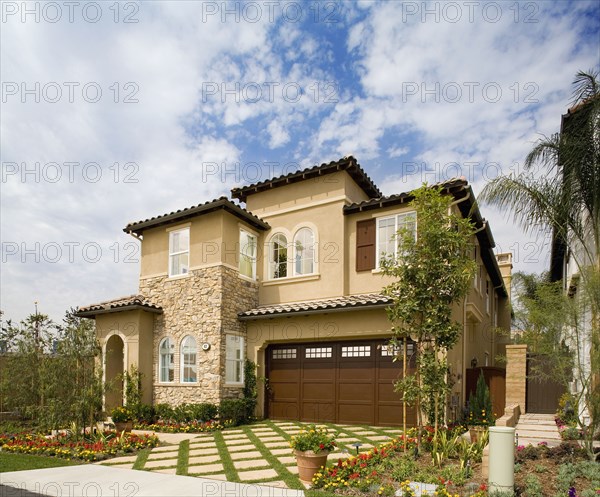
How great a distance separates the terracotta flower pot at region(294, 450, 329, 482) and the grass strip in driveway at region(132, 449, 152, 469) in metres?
3.20

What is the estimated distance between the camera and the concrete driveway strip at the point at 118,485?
716 centimetres

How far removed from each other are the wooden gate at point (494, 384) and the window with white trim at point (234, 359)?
732 cm

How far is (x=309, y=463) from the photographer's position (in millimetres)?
7762

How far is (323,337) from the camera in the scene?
14641 millimetres

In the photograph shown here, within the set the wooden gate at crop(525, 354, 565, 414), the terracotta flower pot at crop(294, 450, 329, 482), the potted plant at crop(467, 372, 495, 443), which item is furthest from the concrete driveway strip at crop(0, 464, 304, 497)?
the wooden gate at crop(525, 354, 565, 414)

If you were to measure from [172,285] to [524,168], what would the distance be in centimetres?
1149

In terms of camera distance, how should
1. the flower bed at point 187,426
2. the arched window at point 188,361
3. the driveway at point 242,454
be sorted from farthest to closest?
the arched window at point 188,361, the flower bed at point 187,426, the driveway at point 242,454

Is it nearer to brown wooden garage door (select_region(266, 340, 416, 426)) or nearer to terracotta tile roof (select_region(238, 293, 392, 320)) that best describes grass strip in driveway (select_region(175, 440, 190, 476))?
brown wooden garage door (select_region(266, 340, 416, 426))

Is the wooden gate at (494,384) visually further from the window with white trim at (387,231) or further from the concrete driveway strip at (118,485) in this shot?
the concrete driveway strip at (118,485)

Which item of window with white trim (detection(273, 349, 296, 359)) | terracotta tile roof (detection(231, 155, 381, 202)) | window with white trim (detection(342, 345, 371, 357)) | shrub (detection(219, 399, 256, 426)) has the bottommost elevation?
shrub (detection(219, 399, 256, 426))

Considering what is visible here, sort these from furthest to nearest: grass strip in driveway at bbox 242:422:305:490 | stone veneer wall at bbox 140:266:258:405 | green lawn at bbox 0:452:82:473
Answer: stone veneer wall at bbox 140:266:258:405, green lawn at bbox 0:452:82:473, grass strip in driveway at bbox 242:422:305:490

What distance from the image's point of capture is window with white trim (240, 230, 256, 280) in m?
16.4

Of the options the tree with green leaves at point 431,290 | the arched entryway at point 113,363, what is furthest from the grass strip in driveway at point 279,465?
the arched entryway at point 113,363

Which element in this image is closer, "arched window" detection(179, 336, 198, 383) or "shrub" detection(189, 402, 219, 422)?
"shrub" detection(189, 402, 219, 422)
